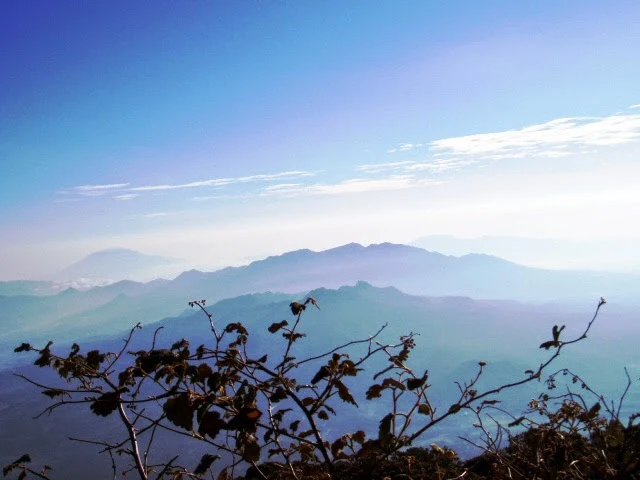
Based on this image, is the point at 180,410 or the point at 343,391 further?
the point at 343,391

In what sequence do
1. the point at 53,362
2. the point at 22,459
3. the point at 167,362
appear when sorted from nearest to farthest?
the point at 167,362 < the point at 53,362 < the point at 22,459

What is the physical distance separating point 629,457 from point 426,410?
1.49 m

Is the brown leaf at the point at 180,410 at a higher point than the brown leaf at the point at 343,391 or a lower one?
higher

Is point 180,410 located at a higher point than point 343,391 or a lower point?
higher

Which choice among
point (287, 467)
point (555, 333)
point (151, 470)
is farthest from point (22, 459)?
point (555, 333)

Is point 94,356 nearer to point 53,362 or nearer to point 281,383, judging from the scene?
point 53,362

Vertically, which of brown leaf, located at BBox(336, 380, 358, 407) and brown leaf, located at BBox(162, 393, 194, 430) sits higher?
brown leaf, located at BBox(162, 393, 194, 430)

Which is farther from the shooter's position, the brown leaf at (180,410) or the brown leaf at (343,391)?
the brown leaf at (343,391)

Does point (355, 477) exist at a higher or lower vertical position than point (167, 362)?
lower

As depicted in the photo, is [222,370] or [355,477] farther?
[355,477]

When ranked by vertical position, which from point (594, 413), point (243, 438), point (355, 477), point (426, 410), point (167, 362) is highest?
point (167, 362)

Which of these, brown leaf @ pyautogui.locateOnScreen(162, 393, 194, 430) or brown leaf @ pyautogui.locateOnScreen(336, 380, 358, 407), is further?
brown leaf @ pyautogui.locateOnScreen(336, 380, 358, 407)

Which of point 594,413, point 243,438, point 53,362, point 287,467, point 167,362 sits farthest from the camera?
point 53,362

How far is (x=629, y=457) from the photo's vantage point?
311 cm
